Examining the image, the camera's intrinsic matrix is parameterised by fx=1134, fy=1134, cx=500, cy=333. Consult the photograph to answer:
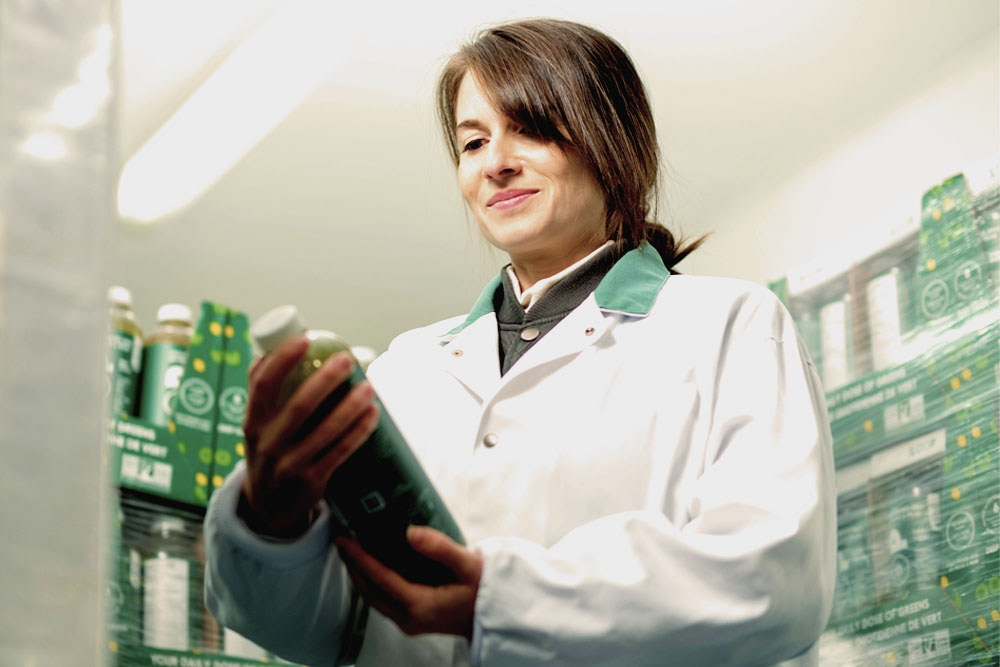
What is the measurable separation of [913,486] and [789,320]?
44.8 inches

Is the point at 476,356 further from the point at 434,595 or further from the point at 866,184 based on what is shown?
the point at 866,184

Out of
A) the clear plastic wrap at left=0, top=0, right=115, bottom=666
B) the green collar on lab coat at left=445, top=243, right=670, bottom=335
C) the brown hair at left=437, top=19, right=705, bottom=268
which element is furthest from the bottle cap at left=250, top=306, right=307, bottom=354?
the brown hair at left=437, top=19, right=705, bottom=268

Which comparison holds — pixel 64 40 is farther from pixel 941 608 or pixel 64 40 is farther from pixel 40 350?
pixel 941 608

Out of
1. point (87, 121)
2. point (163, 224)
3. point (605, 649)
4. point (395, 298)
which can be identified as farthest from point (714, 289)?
point (395, 298)

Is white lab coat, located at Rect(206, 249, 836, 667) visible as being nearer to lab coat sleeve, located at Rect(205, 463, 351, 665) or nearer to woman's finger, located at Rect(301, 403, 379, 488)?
lab coat sleeve, located at Rect(205, 463, 351, 665)

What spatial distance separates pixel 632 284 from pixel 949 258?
115 cm

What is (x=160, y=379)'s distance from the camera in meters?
2.53

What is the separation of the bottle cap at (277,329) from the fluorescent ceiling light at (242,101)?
1.52m

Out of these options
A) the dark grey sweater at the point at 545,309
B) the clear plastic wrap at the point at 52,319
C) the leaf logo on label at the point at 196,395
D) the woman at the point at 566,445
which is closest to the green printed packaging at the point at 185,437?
the leaf logo on label at the point at 196,395

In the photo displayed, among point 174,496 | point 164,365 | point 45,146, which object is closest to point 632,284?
point 45,146

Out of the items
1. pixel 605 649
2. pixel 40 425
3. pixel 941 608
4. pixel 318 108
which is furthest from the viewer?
pixel 318 108

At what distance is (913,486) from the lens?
2.21 metres

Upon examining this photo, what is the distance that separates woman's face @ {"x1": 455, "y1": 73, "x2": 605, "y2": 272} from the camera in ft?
4.50

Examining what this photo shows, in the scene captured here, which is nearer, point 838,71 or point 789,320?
point 789,320
